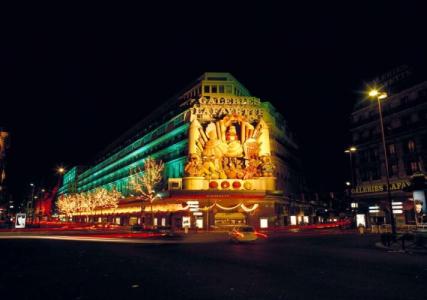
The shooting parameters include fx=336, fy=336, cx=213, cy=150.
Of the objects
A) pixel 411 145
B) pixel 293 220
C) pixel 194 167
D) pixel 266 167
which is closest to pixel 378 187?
pixel 411 145

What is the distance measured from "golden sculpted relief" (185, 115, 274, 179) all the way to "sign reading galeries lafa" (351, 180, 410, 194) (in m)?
14.5

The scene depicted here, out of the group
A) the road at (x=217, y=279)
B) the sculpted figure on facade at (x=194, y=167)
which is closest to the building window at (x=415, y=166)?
the sculpted figure on facade at (x=194, y=167)

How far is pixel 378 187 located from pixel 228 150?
77.7ft

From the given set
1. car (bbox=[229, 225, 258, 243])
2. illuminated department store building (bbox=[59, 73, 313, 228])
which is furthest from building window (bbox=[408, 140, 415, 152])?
car (bbox=[229, 225, 258, 243])

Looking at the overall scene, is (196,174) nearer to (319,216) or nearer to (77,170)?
(319,216)

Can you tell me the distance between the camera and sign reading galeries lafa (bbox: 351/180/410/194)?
48.3 m

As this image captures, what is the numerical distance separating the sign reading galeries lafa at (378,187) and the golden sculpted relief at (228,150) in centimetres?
1446

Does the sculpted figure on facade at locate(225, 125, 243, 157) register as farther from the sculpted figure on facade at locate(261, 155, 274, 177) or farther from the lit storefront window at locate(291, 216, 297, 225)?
the lit storefront window at locate(291, 216, 297, 225)

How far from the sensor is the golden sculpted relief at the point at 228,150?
53.8 meters

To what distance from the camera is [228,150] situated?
5488 centimetres

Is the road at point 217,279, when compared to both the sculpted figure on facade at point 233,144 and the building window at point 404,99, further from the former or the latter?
the building window at point 404,99

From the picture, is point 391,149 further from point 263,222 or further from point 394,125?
point 263,222

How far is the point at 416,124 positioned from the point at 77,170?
138 meters

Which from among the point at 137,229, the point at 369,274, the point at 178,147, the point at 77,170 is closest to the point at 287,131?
the point at 178,147
